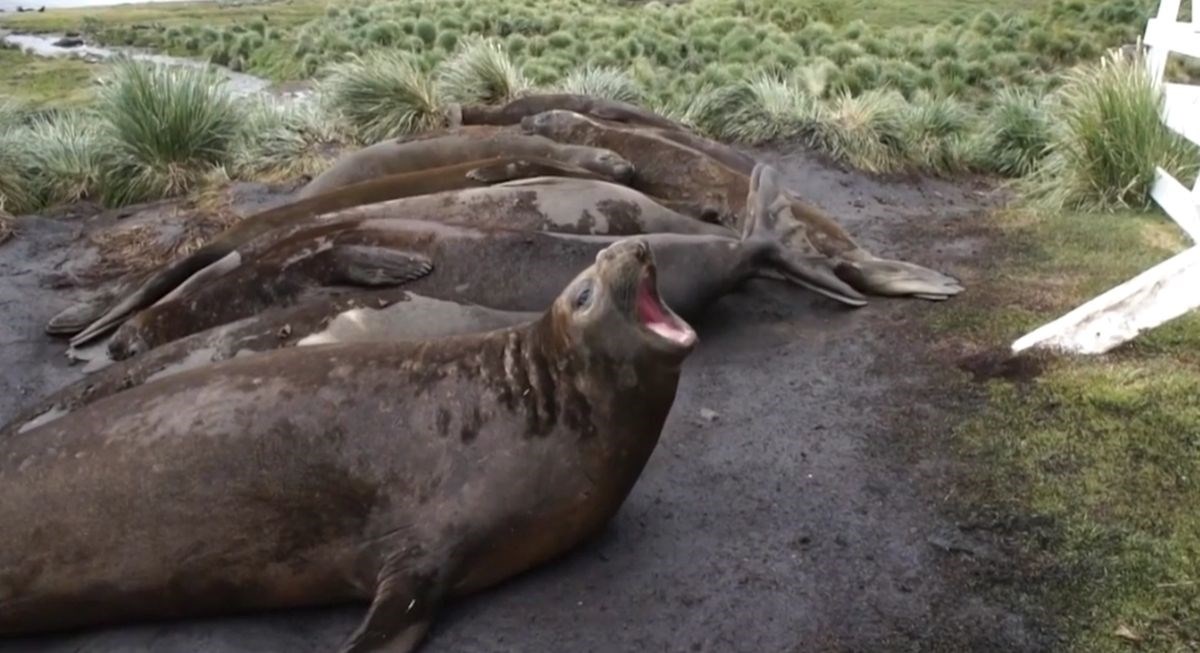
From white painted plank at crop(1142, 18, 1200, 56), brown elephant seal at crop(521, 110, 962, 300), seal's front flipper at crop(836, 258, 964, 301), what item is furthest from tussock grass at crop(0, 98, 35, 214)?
white painted plank at crop(1142, 18, 1200, 56)

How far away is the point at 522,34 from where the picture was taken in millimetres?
21766

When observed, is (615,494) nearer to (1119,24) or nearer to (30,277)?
(30,277)

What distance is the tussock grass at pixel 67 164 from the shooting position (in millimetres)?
10508

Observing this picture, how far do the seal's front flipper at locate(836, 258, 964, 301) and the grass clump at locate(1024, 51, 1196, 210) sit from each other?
2.83 metres

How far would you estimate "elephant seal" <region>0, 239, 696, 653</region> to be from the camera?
4.10m

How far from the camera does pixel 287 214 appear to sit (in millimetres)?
7094

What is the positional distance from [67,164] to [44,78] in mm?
19221

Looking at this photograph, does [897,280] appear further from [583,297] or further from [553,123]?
[583,297]

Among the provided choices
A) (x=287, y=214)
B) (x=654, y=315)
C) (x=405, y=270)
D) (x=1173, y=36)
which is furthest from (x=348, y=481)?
(x=1173, y=36)

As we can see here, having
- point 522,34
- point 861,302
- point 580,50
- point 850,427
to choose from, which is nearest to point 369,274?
point 850,427

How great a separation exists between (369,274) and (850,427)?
2.44 meters

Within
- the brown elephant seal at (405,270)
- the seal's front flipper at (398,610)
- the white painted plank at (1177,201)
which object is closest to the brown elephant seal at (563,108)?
the brown elephant seal at (405,270)

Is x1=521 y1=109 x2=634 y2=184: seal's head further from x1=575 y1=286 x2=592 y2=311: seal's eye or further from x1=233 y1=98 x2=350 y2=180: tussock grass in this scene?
x1=575 y1=286 x2=592 y2=311: seal's eye

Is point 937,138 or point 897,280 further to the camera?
point 937,138
